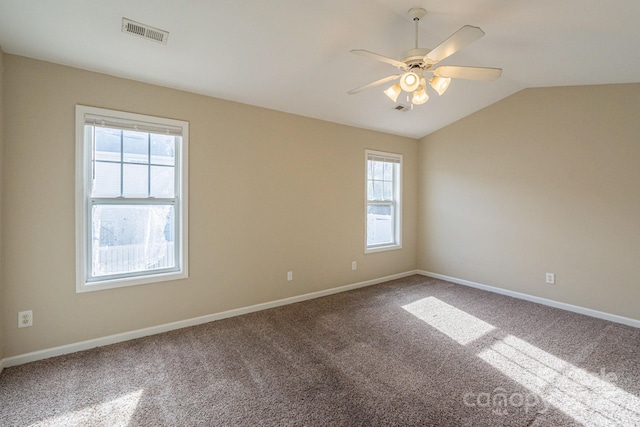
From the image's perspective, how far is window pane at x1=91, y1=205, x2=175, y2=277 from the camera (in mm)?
2674

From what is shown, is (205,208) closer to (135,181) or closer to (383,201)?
(135,181)

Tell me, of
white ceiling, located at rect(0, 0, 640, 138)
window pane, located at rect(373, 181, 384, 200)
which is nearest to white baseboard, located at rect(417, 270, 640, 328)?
window pane, located at rect(373, 181, 384, 200)

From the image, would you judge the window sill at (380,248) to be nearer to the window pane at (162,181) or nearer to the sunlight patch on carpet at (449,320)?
the sunlight patch on carpet at (449,320)

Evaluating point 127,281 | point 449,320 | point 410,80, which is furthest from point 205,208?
point 449,320

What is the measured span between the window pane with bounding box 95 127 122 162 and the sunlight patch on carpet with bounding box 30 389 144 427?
198cm

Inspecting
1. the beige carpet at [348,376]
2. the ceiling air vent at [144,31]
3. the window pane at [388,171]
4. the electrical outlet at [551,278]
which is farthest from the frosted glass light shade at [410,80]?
the electrical outlet at [551,278]

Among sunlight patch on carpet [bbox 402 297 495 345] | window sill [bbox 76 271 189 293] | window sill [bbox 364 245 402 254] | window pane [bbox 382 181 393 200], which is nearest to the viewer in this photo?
window sill [bbox 76 271 189 293]

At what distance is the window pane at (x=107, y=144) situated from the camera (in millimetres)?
2633

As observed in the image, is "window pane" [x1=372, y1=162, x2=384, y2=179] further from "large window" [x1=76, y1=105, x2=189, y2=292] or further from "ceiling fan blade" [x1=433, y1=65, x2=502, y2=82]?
"large window" [x1=76, y1=105, x2=189, y2=292]

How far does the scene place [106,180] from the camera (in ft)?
8.77

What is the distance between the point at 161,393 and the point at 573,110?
16.4 ft

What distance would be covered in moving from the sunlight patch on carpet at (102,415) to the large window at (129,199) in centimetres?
108

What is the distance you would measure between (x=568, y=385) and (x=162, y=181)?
3820mm

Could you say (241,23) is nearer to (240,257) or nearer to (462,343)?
(240,257)
